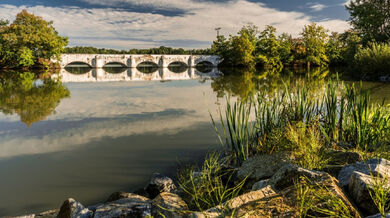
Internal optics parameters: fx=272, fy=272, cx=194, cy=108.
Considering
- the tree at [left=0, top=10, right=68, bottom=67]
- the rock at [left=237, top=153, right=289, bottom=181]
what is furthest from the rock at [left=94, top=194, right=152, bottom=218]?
the tree at [left=0, top=10, right=68, bottom=67]

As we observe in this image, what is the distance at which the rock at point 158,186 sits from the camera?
3167mm

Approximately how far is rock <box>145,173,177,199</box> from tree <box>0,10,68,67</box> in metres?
30.6

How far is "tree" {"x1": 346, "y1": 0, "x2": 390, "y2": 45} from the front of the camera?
2025 cm

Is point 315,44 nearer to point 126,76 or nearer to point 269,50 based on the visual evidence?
point 269,50

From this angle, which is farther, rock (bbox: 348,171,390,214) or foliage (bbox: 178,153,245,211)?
foliage (bbox: 178,153,245,211)

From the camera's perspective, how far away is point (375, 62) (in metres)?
14.7

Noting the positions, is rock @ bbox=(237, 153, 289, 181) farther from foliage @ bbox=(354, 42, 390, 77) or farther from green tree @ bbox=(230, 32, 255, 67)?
Answer: green tree @ bbox=(230, 32, 255, 67)

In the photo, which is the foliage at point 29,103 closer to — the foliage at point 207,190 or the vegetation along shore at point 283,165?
the vegetation along shore at point 283,165

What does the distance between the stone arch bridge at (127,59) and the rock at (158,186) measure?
4074 cm

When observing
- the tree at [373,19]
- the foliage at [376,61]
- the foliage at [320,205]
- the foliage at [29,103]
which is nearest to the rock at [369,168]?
the foliage at [320,205]

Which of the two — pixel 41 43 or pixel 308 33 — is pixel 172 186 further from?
pixel 308 33

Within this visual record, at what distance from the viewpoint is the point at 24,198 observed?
316cm

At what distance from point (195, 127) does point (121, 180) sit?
2674 mm

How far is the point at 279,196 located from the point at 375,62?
16.3 m
